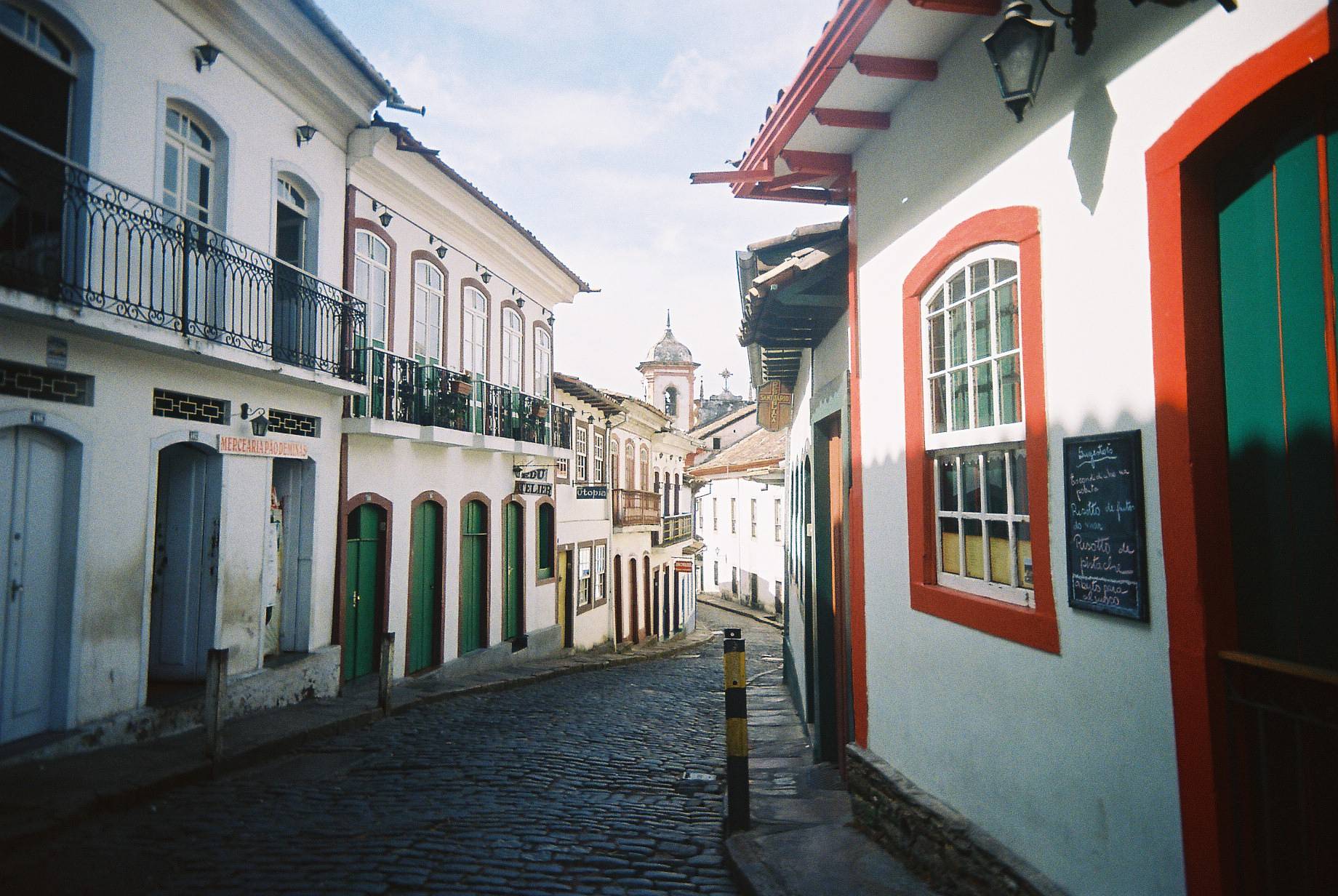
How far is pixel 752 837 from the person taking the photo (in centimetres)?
551

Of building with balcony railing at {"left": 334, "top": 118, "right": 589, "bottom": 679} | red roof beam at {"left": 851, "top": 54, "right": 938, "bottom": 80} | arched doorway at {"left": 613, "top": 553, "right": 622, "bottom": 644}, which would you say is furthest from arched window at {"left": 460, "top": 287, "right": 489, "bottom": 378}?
red roof beam at {"left": 851, "top": 54, "right": 938, "bottom": 80}

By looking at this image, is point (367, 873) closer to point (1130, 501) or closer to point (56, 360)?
point (1130, 501)

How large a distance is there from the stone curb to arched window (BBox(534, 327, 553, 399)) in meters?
7.40

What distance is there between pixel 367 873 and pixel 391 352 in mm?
9046

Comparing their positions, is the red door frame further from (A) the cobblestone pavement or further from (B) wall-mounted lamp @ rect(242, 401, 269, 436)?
(B) wall-mounted lamp @ rect(242, 401, 269, 436)

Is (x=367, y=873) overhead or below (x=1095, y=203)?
below

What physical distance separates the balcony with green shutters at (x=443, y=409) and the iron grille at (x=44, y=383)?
13.5ft

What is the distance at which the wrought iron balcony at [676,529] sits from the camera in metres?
31.4

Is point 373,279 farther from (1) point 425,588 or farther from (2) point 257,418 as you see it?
(1) point 425,588

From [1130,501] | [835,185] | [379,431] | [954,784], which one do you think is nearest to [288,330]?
[379,431]

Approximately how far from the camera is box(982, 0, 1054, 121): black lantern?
3.59 m

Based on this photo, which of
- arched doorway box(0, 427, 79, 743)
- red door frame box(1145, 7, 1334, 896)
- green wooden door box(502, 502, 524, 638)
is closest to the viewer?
red door frame box(1145, 7, 1334, 896)

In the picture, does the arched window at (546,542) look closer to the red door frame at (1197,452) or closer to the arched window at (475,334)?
the arched window at (475,334)

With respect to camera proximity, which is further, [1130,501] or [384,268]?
[384,268]
